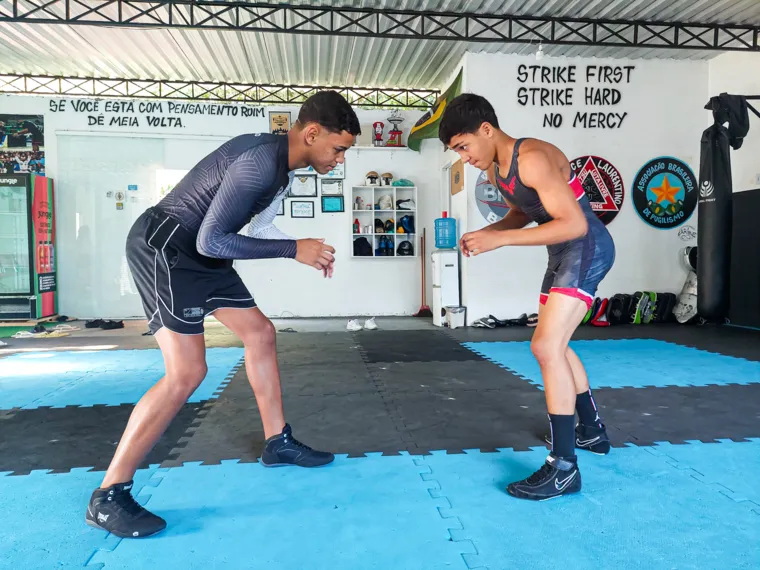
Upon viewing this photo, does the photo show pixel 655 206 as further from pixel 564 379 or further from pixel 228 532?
pixel 228 532

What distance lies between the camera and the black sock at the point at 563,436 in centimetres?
210

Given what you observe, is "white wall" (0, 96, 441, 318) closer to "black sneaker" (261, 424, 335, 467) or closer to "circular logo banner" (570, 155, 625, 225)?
"circular logo banner" (570, 155, 625, 225)

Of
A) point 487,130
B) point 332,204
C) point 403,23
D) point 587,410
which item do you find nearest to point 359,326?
point 332,204

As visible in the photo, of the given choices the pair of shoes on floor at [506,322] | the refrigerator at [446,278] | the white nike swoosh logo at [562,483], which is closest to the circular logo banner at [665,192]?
the pair of shoes on floor at [506,322]

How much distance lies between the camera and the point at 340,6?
6.80 m

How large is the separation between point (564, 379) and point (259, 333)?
1.30 metres

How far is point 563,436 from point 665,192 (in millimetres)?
7047

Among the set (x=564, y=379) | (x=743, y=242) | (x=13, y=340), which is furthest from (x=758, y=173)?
(x=13, y=340)

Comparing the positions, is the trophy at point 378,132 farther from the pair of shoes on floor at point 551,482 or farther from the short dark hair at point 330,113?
the pair of shoes on floor at point 551,482

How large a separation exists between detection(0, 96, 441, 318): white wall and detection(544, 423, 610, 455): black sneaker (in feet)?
22.2

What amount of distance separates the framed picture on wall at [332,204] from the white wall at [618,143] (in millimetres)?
2497

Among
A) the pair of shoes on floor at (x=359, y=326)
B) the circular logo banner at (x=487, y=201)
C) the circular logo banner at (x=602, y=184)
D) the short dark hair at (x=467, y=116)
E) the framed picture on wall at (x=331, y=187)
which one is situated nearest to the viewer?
the short dark hair at (x=467, y=116)

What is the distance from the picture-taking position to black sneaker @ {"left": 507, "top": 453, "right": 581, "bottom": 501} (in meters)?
2.01

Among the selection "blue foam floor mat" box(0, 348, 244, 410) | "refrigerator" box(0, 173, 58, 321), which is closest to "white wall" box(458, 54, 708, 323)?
"blue foam floor mat" box(0, 348, 244, 410)
